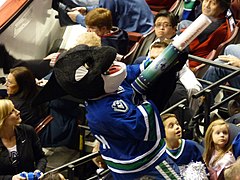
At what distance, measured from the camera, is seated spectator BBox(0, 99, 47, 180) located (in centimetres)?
316

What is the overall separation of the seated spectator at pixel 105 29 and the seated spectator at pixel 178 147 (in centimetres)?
120

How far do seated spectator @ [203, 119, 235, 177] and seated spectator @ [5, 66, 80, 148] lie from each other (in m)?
1.04

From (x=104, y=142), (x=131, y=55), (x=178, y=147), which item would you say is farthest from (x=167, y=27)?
(x=104, y=142)

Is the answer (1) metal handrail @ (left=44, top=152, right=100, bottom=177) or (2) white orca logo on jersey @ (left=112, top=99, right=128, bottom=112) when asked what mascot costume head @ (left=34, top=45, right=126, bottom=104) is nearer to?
(2) white orca logo on jersey @ (left=112, top=99, right=128, bottom=112)

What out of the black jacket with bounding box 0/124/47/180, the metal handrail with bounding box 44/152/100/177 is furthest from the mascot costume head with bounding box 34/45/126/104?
the black jacket with bounding box 0/124/47/180

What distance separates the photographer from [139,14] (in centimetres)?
450

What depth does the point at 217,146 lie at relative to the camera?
3.02 m

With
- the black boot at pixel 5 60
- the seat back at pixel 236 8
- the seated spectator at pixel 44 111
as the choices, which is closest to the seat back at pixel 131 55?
the seated spectator at pixel 44 111

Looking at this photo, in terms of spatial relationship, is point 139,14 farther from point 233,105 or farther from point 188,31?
point 188,31

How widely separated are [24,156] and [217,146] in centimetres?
102

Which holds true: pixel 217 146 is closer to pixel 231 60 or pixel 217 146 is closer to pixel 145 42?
pixel 231 60

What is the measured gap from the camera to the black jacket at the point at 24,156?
125 inches

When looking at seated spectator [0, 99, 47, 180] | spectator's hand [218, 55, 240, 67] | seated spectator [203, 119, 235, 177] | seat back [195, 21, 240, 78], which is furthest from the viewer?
seat back [195, 21, 240, 78]

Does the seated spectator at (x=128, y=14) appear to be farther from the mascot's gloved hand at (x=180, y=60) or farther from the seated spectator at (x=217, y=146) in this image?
the mascot's gloved hand at (x=180, y=60)
